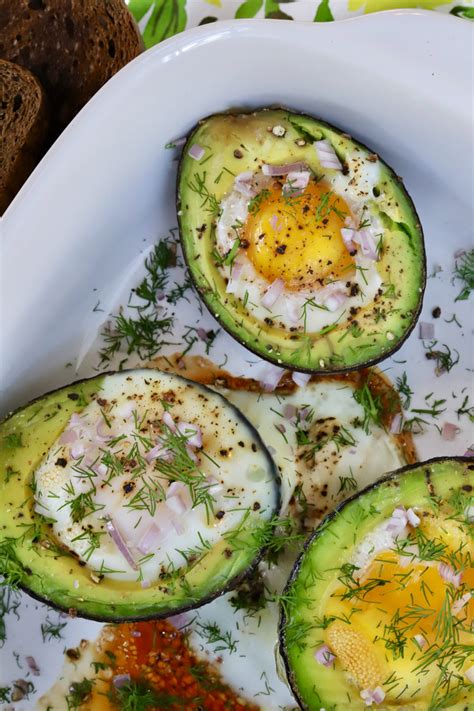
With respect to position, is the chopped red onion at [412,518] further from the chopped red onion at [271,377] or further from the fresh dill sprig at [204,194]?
the fresh dill sprig at [204,194]

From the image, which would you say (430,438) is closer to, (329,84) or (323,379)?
(323,379)

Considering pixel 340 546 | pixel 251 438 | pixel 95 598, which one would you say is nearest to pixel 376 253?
pixel 251 438

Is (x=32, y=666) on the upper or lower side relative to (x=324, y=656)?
lower

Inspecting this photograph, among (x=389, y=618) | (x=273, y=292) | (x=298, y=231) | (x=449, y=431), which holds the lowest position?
(x=389, y=618)

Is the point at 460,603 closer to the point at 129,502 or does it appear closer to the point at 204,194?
the point at 129,502

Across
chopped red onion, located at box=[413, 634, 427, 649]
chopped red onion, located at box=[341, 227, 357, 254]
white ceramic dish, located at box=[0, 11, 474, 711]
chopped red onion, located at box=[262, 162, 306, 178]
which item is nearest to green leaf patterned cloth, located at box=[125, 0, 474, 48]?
white ceramic dish, located at box=[0, 11, 474, 711]

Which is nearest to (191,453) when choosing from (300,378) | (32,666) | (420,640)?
(300,378)
